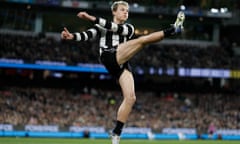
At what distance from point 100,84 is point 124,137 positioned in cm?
1044

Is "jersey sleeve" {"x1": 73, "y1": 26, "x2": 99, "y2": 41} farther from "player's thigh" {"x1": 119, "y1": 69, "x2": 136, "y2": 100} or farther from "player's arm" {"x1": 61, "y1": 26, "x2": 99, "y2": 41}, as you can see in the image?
"player's thigh" {"x1": 119, "y1": 69, "x2": 136, "y2": 100}

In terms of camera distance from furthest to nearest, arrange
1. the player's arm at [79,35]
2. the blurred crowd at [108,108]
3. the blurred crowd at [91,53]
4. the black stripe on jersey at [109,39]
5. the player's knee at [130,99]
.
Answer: the blurred crowd at [91,53], the blurred crowd at [108,108], the black stripe on jersey at [109,39], the player's arm at [79,35], the player's knee at [130,99]

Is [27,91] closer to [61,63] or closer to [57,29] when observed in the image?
[61,63]

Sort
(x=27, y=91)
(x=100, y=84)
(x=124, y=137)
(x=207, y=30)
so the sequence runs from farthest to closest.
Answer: (x=207, y=30), (x=100, y=84), (x=27, y=91), (x=124, y=137)

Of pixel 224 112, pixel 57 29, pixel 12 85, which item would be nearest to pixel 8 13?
pixel 57 29

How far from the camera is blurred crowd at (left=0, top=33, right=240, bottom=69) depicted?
41688mm

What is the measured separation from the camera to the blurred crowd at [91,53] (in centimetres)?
4169

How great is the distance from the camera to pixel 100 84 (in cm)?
4516

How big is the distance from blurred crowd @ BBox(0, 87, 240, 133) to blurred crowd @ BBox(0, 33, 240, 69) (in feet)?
9.43

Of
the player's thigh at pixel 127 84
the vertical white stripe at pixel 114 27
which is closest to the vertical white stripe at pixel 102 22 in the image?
the vertical white stripe at pixel 114 27

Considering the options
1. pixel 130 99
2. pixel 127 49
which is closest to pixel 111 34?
pixel 127 49

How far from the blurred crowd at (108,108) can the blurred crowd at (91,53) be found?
2876mm

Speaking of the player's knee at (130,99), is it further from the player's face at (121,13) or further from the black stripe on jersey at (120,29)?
the player's face at (121,13)

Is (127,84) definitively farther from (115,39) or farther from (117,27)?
(117,27)
